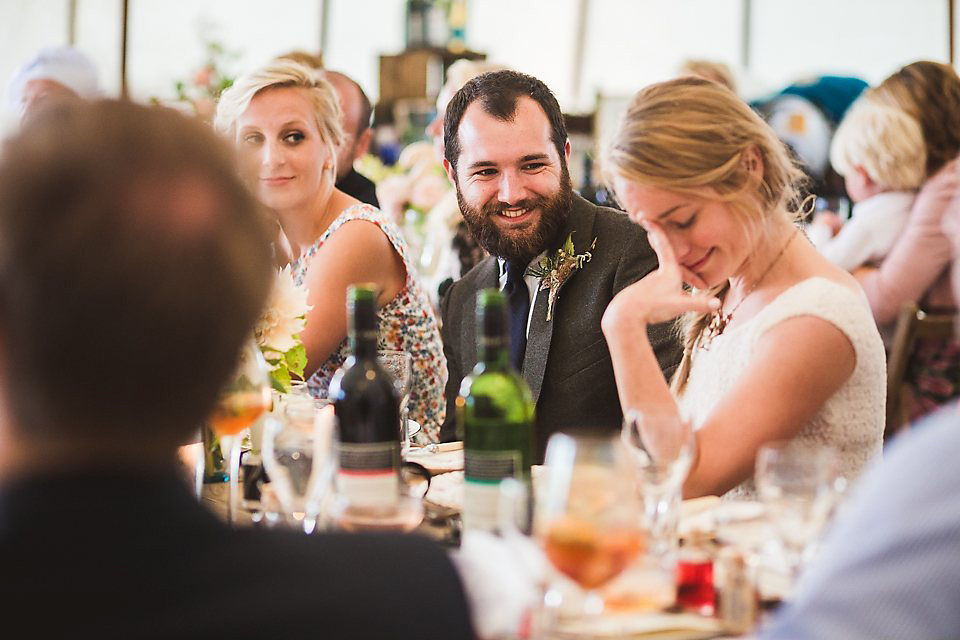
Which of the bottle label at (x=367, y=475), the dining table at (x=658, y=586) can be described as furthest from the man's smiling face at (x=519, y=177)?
the bottle label at (x=367, y=475)

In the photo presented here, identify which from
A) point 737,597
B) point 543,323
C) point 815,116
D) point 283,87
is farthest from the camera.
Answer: point 815,116

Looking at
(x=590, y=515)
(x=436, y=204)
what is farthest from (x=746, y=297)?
(x=436, y=204)

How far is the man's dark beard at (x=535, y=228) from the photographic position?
9.13ft

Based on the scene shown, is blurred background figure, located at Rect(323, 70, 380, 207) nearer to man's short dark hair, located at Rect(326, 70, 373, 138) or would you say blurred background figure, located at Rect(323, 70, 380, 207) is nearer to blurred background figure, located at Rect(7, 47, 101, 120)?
man's short dark hair, located at Rect(326, 70, 373, 138)

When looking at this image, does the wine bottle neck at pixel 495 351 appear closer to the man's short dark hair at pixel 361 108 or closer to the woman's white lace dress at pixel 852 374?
the woman's white lace dress at pixel 852 374

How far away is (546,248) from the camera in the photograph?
2.81 meters

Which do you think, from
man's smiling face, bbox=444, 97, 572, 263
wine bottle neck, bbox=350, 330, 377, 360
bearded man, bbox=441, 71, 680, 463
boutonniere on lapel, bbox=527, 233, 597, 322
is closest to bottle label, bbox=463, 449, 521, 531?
wine bottle neck, bbox=350, 330, 377, 360

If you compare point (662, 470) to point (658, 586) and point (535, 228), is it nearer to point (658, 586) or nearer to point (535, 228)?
point (658, 586)

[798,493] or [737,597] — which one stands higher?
[798,493]

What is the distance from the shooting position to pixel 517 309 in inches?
111

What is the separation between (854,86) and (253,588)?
255 inches

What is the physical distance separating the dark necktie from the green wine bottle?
1.26m

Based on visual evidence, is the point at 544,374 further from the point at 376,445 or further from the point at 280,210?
the point at 376,445

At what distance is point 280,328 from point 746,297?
89 centimetres
